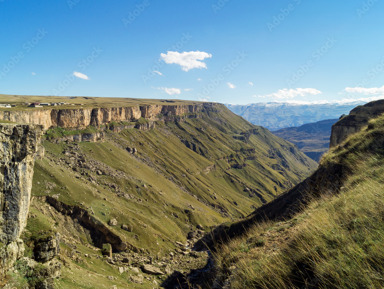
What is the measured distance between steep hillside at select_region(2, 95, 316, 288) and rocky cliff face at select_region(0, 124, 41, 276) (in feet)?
10.5

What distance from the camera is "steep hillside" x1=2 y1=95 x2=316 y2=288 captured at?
1853 inches

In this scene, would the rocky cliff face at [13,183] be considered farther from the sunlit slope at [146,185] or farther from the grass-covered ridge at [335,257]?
the sunlit slope at [146,185]

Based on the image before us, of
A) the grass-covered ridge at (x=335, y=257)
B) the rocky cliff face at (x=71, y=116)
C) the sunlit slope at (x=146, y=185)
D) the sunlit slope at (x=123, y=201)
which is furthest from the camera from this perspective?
the rocky cliff face at (x=71, y=116)

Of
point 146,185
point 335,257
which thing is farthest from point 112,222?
point 335,257

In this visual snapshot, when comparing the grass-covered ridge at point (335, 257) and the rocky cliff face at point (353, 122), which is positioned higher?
the rocky cliff face at point (353, 122)

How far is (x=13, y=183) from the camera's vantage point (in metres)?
19.1

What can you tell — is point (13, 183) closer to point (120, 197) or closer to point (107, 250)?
point (107, 250)

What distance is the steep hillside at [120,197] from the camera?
4706 centimetres

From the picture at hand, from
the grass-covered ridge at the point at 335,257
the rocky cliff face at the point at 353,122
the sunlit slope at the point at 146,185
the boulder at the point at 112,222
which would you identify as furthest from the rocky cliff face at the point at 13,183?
the rocky cliff face at the point at 353,122

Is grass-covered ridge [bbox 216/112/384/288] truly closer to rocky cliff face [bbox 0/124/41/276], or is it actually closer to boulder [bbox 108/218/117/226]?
rocky cliff face [bbox 0/124/41/276]

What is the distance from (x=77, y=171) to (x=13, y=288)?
247ft

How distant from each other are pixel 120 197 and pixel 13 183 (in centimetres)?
7187

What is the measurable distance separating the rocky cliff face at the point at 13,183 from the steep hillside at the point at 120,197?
322 cm

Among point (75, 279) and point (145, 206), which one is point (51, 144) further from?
point (75, 279)
